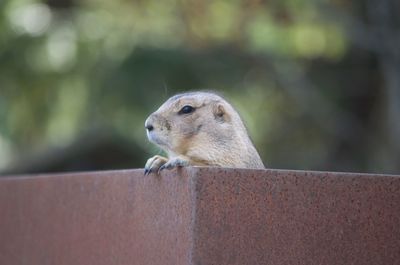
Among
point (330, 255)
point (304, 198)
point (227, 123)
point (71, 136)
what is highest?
point (71, 136)

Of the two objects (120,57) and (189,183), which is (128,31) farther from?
(189,183)

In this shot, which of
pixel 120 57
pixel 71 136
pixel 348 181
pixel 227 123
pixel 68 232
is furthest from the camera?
pixel 71 136

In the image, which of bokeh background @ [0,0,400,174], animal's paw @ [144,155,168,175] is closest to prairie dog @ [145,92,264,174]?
animal's paw @ [144,155,168,175]

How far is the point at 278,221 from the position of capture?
12.0ft

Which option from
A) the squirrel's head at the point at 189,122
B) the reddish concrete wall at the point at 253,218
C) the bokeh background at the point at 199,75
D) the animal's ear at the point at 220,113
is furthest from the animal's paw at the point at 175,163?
the bokeh background at the point at 199,75

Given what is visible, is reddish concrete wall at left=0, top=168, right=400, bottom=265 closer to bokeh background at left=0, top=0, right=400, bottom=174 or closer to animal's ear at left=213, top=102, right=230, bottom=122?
animal's ear at left=213, top=102, right=230, bottom=122

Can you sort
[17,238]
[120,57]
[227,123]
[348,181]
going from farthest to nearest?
[120,57] < [17,238] < [227,123] < [348,181]

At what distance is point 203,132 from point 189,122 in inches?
4.3

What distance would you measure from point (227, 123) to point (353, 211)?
41.1 inches

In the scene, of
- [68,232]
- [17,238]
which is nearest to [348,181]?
[68,232]

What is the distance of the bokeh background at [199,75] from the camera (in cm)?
1088

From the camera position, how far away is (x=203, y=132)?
15.0ft

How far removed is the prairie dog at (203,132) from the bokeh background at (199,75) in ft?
18.1

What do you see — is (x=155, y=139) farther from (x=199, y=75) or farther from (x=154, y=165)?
(x=199, y=75)
